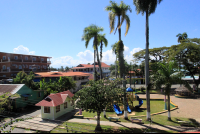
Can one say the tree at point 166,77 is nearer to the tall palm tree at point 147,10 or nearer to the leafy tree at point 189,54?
the tall palm tree at point 147,10

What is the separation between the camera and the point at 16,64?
41906mm

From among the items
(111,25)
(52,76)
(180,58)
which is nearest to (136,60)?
(180,58)

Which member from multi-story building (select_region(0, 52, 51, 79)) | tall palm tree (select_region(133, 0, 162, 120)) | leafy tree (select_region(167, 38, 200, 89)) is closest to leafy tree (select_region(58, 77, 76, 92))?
tall palm tree (select_region(133, 0, 162, 120))

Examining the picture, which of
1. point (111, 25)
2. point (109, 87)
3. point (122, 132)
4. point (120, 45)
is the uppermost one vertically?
point (111, 25)

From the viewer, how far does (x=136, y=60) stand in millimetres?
46969

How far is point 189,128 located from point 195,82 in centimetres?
2823

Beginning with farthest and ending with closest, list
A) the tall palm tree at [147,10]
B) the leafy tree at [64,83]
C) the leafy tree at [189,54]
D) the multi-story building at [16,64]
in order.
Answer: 1. the multi-story building at [16,64]
2. the leafy tree at [189,54]
3. the leafy tree at [64,83]
4. the tall palm tree at [147,10]

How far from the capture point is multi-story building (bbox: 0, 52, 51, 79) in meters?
40.4

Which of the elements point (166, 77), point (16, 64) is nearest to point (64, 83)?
point (166, 77)

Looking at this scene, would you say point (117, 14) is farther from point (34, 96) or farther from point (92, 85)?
point (34, 96)

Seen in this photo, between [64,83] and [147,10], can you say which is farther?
[64,83]

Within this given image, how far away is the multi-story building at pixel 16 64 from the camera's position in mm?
40425

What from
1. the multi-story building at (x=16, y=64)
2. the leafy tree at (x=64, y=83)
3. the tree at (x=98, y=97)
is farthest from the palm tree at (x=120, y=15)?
the multi-story building at (x=16, y=64)

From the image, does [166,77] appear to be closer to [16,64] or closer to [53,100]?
[53,100]
